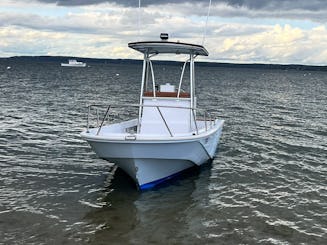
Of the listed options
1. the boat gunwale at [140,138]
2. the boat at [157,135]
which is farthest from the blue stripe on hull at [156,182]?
the boat gunwale at [140,138]

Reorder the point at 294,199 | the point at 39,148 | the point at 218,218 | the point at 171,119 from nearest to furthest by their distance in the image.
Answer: the point at 218,218 < the point at 294,199 < the point at 171,119 < the point at 39,148

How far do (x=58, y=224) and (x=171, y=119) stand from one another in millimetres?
5408

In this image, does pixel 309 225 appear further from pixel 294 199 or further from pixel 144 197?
pixel 144 197

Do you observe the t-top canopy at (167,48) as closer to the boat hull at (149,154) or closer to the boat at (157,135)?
the boat at (157,135)

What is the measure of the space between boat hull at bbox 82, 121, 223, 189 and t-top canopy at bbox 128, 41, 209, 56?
9.20 ft

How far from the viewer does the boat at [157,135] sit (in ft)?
37.4

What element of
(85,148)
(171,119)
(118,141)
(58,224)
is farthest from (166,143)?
(85,148)

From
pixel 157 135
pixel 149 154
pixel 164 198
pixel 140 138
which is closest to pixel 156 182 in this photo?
pixel 164 198

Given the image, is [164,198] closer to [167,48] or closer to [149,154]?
[149,154]

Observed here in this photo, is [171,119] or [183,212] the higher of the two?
[171,119]

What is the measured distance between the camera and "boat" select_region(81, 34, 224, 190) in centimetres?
1141

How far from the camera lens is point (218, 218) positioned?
10719mm

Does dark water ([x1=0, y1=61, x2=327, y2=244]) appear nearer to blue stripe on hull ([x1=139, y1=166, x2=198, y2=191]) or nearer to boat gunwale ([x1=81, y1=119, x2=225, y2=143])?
blue stripe on hull ([x1=139, y1=166, x2=198, y2=191])

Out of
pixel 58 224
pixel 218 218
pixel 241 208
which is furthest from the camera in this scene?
pixel 241 208
